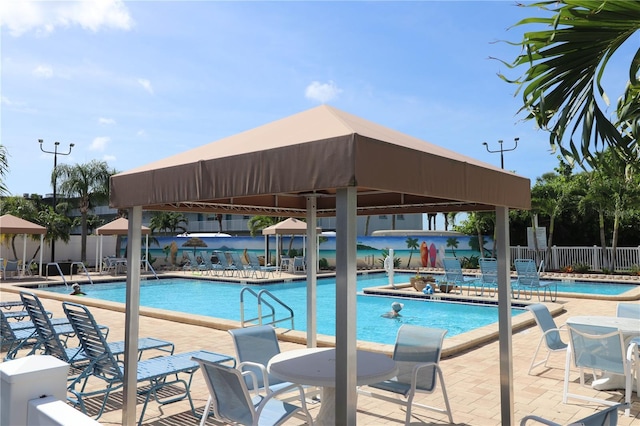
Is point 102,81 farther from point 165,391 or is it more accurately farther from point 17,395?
point 17,395

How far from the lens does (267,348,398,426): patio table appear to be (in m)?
3.16

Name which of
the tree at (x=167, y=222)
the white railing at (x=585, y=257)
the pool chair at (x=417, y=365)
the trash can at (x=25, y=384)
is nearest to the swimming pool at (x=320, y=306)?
the pool chair at (x=417, y=365)

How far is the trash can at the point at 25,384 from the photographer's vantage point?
2375 millimetres

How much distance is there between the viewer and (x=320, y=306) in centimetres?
1484

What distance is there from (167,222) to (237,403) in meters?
40.0

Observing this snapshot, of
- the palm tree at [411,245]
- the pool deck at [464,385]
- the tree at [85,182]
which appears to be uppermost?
the tree at [85,182]

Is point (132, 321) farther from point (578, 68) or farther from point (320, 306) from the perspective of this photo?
point (320, 306)

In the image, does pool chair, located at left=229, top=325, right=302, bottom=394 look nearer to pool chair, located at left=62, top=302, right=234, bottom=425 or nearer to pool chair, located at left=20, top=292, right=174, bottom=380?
pool chair, located at left=62, top=302, right=234, bottom=425

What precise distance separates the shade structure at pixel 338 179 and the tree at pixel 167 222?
1450 inches

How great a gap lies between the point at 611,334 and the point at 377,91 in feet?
19.6

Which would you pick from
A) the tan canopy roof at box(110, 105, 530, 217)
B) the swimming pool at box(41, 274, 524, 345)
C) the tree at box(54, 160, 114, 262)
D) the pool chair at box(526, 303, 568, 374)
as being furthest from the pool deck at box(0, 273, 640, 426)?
the tree at box(54, 160, 114, 262)

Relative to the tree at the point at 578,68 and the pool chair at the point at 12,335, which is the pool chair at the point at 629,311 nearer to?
the tree at the point at 578,68

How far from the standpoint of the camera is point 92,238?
28.3 m

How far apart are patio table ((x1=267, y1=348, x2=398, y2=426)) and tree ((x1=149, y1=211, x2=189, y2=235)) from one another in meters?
36.9
